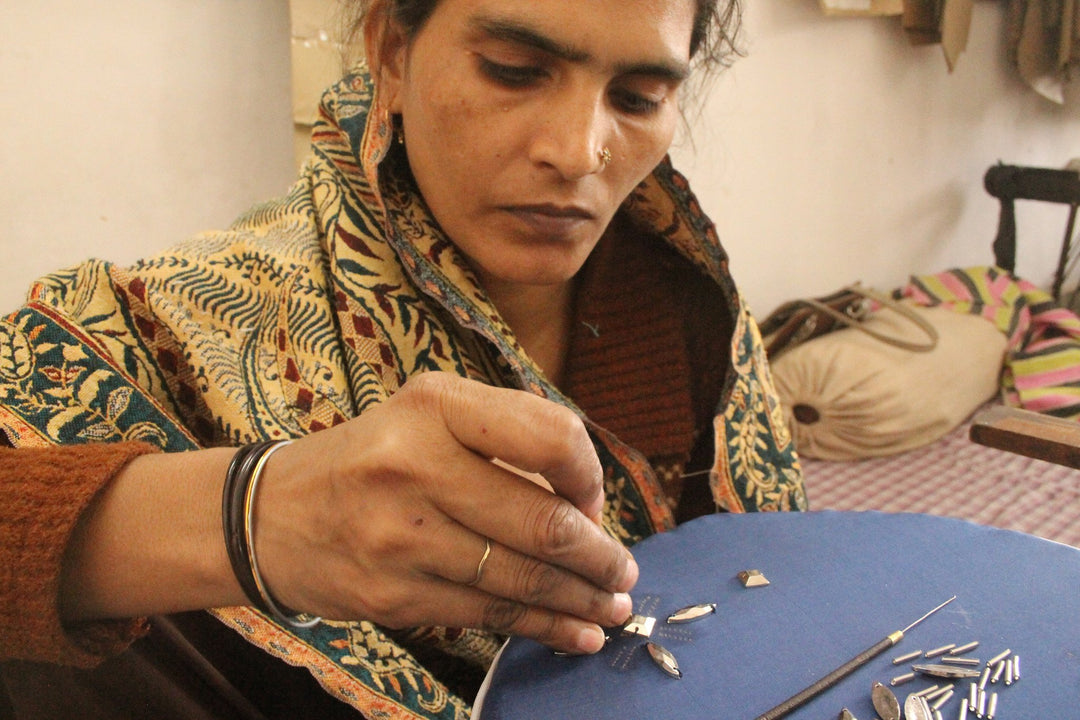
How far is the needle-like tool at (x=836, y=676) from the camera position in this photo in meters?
0.54

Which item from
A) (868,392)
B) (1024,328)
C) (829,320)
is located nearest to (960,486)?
(868,392)

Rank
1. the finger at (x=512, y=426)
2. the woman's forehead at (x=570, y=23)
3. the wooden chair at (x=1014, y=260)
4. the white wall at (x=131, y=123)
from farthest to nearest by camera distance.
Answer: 1. the white wall at (x=131, y=123)
2. the wooden chair at (x=1014, y=260)
3. the woman's forehead at (x=570, y=23)
4. the finger at (x=512, y=426)

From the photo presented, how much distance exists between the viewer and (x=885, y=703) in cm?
53

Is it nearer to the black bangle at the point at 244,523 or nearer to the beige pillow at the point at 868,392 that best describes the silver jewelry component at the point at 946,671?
the black bangle at the point at 244,523

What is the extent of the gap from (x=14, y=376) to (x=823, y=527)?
0.78 m

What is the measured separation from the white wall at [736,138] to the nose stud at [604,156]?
101 centimetres

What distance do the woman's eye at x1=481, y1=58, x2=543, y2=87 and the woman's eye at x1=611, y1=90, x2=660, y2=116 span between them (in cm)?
10

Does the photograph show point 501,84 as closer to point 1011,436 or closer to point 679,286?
point 679,286

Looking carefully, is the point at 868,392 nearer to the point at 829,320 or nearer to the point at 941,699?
→ the point at 829,320

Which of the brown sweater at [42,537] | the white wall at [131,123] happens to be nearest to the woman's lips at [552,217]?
the brown sweater at [42,537]

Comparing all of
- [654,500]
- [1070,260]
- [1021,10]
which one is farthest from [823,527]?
[1070,260]

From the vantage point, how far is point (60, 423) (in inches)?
25.6

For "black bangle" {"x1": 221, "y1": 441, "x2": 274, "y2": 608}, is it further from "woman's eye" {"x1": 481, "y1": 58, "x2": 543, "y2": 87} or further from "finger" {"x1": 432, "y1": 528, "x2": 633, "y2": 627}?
"woman's eye" {"x1": 481, "y1": 58, "x2": 543, "y2": 87}

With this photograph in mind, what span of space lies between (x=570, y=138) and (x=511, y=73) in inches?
3.5
